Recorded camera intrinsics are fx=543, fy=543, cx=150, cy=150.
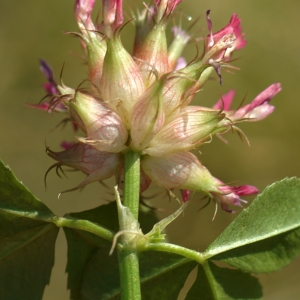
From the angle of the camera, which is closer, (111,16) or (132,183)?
(132,183)

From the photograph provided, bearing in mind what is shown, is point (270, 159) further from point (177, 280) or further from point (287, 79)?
point (177, 280)

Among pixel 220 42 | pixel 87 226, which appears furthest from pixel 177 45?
pixel 87 226

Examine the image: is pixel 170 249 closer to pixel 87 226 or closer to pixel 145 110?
pixel 87 226

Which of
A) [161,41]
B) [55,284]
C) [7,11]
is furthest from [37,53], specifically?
[161,41]

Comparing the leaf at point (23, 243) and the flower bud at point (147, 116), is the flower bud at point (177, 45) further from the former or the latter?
the leaf at point (23, 243)

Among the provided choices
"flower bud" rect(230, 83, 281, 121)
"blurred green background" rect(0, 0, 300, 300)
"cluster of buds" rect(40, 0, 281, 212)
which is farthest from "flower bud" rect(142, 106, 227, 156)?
"blurred green background" rect(0, 0, 300, 300)

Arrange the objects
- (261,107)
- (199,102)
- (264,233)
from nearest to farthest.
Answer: (264,233) → (261,107) → (199,102)
